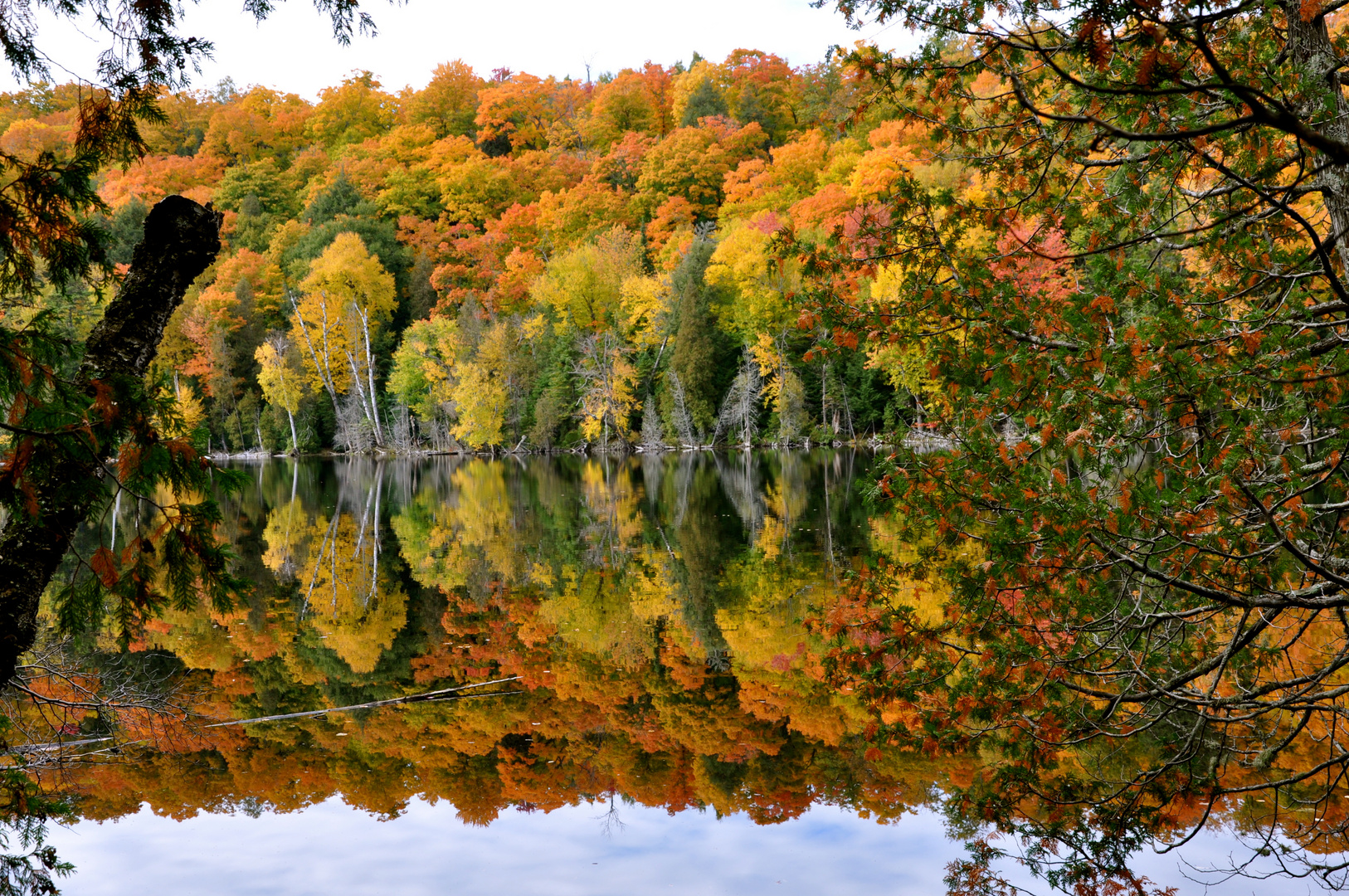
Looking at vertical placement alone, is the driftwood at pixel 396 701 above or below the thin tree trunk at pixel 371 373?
below

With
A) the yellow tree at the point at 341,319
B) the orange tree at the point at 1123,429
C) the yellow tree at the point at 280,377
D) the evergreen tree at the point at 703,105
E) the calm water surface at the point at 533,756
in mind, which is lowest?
the calm water surface at the point at 533,756

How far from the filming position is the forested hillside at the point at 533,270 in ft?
125

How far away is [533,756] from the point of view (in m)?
6.02

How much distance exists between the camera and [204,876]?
4.73 m

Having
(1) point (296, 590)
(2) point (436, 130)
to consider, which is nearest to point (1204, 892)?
(1) point (296, 590)

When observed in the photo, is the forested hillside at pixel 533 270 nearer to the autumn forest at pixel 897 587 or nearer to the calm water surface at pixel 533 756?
the calm water surface at pixel 533 756

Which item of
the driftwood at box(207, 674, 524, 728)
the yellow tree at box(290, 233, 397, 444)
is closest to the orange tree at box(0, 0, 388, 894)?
the driftwood at box(207, 674, 524, 728)

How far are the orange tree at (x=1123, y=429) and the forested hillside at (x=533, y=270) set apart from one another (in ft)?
73.0

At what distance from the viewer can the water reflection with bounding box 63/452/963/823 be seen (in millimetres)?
5574

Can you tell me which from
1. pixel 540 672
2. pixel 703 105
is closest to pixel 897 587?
pixel 540 672

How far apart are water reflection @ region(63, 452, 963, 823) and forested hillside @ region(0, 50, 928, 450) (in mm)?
15860

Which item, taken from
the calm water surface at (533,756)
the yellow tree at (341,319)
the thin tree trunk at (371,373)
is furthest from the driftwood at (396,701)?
the yellow tree at (341,319)

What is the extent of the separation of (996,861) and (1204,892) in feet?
2.79

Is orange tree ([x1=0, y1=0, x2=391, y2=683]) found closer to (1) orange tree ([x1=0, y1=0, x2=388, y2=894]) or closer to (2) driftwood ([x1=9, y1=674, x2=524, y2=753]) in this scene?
(1) orange tree ([x1=0, y1=0, x2=388, y2=894])
